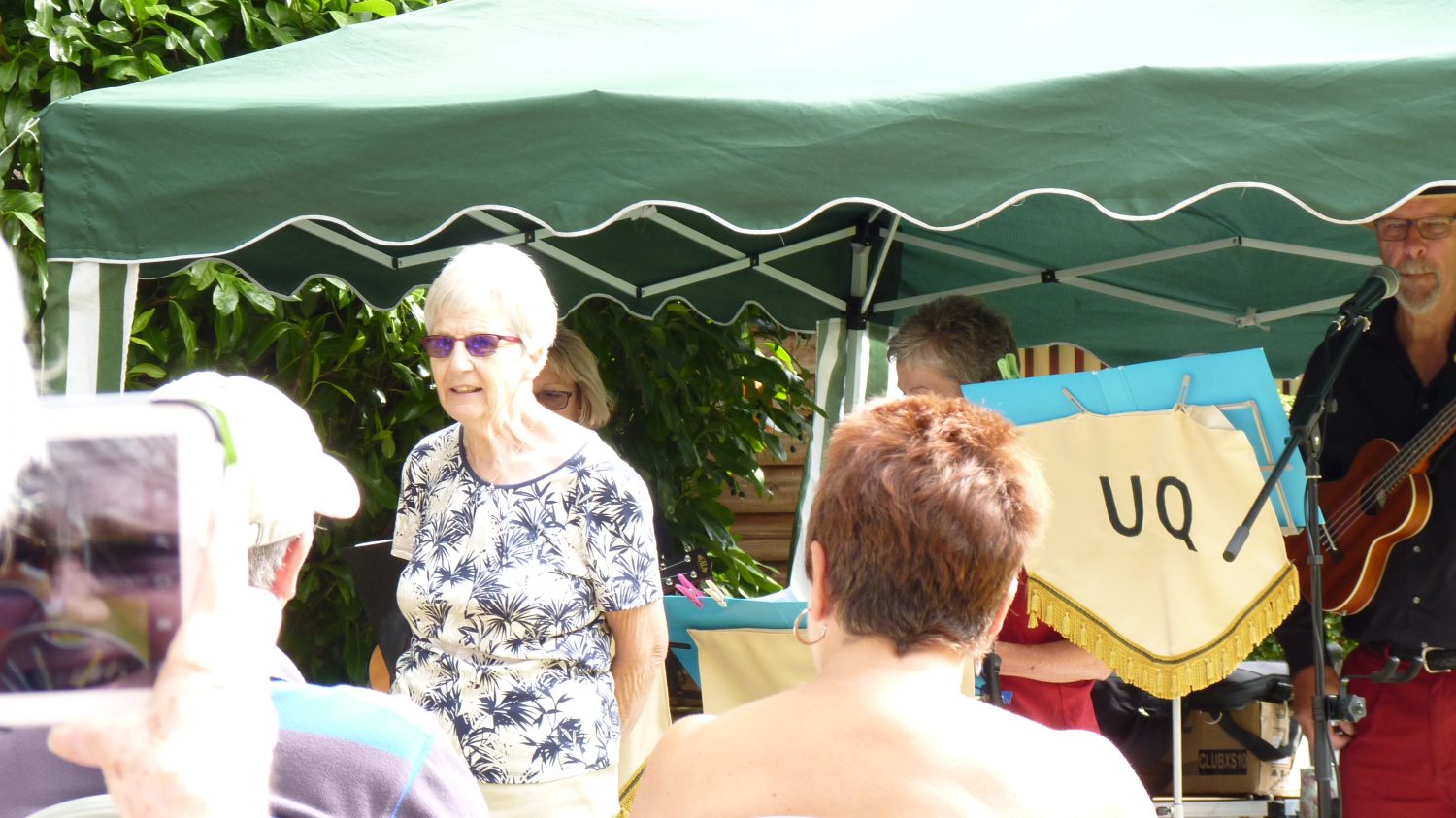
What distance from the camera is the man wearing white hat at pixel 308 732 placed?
0.92 metres

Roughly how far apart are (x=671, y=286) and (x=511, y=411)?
194 cm

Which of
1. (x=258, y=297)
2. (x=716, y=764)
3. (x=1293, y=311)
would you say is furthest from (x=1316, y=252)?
(x=258, y=297)

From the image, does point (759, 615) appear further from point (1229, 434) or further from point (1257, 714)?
point (1257, 714)

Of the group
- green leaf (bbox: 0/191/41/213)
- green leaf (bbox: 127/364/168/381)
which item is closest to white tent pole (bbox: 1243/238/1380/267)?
green leaf (bbox: 127/364/168/381)

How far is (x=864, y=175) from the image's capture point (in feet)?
8.12

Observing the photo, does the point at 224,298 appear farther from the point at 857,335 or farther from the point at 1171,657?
the point at 1171,657

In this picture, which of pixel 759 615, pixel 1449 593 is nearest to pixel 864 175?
pixel 759 615

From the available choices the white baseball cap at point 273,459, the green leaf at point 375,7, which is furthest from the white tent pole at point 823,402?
the white baseball cap at point 273,459

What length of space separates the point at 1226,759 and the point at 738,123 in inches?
106

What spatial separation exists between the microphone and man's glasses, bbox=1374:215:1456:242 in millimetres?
230

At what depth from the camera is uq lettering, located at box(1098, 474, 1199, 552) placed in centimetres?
284

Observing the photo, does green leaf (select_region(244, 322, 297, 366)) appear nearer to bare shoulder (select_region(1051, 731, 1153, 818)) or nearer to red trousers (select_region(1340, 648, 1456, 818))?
red trousers (select_region(1340, 648, 1456, 818))

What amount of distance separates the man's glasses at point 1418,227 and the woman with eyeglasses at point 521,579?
5.53 feet

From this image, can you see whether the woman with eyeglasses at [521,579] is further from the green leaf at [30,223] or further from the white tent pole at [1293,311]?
the white tent pole at [1293,311]
